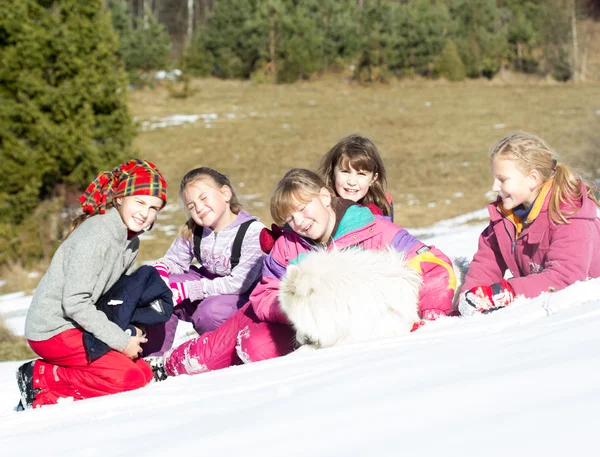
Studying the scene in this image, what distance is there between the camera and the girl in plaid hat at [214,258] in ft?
12.9

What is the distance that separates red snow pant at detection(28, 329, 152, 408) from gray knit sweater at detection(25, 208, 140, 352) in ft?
0.19

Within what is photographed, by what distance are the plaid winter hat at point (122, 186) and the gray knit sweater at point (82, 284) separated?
3.0 inches

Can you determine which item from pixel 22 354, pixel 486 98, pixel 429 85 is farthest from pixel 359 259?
pixel 429 85

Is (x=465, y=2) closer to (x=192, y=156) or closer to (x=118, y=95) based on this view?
(x=192, y=156)

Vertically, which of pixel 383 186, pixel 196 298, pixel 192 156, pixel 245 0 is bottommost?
pixel 192 156

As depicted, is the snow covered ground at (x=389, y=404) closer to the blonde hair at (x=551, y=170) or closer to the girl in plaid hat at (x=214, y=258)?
the blonde hair at (x=551, y=170)

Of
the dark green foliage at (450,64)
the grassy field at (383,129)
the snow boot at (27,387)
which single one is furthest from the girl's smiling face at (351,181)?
the dark green foliage at (450,64)

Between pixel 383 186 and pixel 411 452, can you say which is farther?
pixel 383 186

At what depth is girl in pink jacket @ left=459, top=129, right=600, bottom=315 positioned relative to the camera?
3.12m

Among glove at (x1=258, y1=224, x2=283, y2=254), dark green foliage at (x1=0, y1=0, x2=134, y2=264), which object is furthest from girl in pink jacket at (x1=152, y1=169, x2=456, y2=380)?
dark green foliage at (x1=0, y1=0, x2=134, y2=264)

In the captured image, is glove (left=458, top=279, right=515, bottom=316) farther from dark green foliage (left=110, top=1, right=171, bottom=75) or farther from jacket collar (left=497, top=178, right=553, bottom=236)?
dark green foliage (left=110, top=1, right=171, bottom=75)

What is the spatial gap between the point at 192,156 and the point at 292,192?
53.6 feet

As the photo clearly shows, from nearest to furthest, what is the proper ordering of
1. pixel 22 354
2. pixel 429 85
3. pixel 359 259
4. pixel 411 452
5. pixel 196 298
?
1. pixel 411 452
2. pixel 359 259
3. pixel 196 298
4. pixel 22 354
5. pixel 429 85

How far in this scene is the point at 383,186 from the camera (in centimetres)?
420
